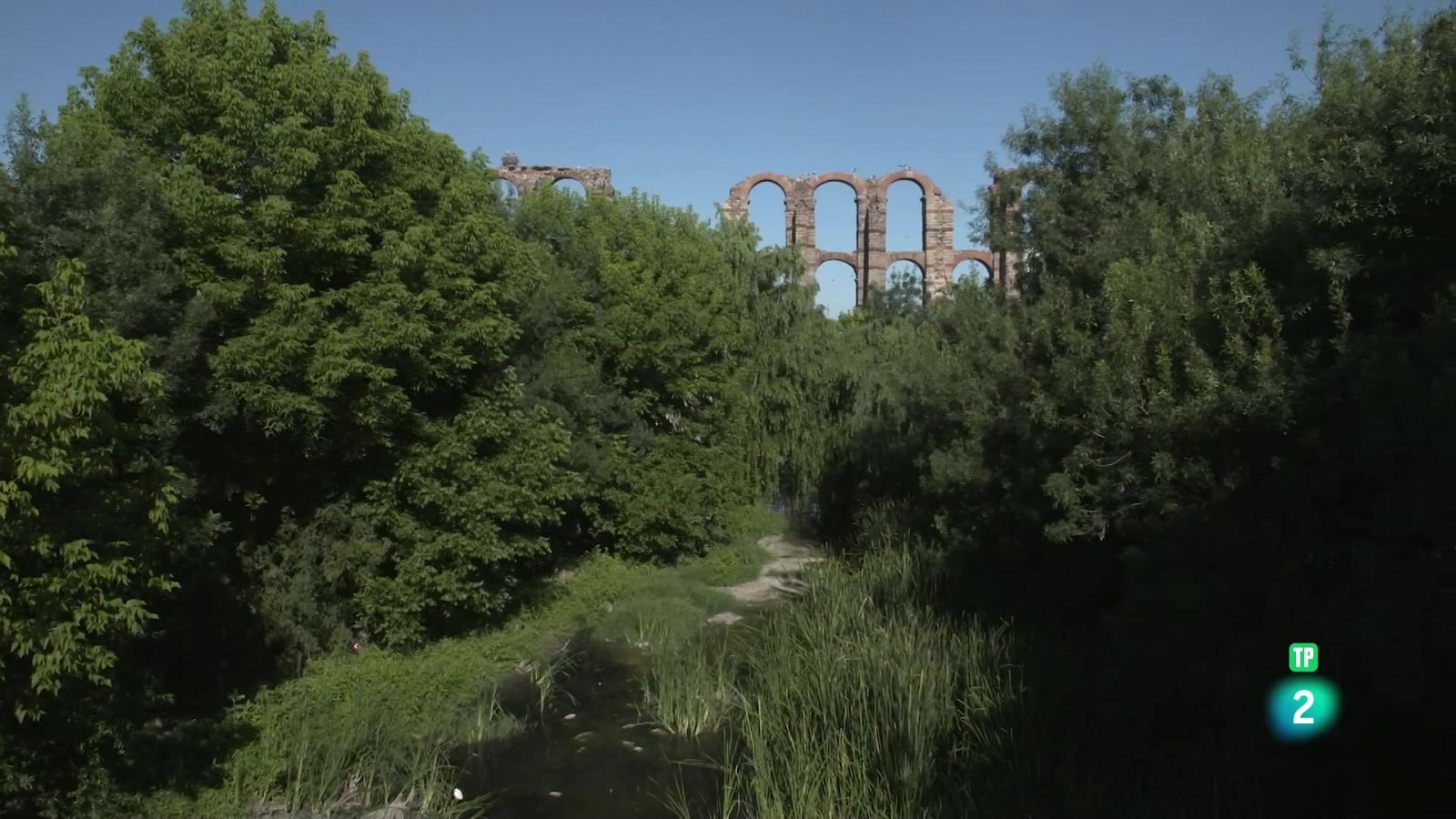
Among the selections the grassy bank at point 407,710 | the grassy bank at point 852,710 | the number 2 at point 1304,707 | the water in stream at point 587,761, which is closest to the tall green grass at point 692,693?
the grassy bank at point 852,710

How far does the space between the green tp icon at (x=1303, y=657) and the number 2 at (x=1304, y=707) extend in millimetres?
160

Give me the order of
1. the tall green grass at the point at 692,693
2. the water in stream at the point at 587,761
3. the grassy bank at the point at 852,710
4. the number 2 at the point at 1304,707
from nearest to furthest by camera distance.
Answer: the number 2 at the point at 1304,707
the grassy bank at the point at 852,710
the water in stream at the point at 587,761
the tall green grass at the point at 692,693

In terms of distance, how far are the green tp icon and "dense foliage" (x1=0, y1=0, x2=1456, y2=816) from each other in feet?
0.39

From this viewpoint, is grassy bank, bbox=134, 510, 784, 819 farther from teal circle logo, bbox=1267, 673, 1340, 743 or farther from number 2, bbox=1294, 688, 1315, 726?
number 2, bbox=1294, 688, 1315, 726

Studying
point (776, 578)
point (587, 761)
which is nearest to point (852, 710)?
point (587, 761)

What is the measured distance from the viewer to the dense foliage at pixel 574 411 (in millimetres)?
5203

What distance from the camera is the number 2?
5529 mm

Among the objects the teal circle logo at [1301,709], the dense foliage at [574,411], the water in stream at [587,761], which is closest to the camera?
the dense foliage at [574,411]

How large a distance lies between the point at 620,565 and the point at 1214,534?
9402 millimetres

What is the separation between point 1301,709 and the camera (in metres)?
5.59

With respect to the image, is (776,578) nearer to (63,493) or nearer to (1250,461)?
(1250,461)

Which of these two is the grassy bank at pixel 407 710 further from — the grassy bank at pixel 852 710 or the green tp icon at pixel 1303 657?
the green tp icon at pixel 1303 657

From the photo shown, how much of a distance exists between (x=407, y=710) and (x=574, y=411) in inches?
200

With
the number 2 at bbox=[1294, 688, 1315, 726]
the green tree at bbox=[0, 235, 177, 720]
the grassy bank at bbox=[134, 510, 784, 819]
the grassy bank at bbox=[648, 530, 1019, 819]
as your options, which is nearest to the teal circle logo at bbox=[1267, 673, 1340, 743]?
the number 2 at bbox=[1294, 688, 1315, 726]
